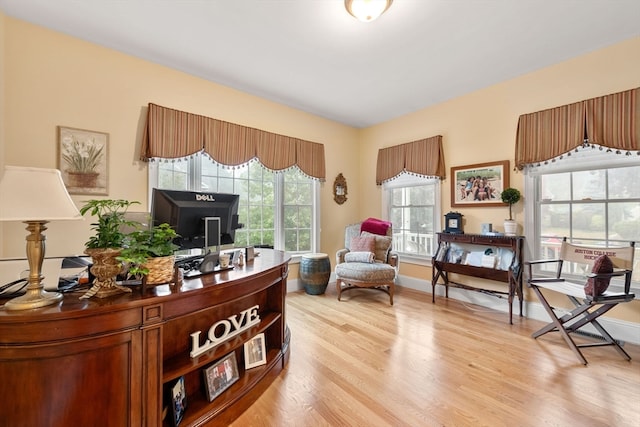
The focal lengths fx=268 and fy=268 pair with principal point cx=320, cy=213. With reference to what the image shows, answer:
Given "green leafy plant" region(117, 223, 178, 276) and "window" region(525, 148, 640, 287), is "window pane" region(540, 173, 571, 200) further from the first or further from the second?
"green leafy plant" region(117, 223, 178, 276)

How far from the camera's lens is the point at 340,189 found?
4875mm

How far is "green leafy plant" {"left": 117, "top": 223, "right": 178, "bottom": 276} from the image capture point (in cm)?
119

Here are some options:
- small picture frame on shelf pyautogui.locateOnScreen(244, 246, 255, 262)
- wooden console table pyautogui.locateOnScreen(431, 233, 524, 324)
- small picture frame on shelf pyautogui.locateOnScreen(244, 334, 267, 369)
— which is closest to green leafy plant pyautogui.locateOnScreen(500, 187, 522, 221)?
wooden console table pyautogui.locateOnScreen(431, 233, 524, 324)

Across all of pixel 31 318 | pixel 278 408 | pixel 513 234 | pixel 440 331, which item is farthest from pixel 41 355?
pixel 513 234

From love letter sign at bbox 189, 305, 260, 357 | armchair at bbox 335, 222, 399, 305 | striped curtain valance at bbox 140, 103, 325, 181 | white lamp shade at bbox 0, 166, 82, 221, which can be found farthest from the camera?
armchair at bbox 335, 222, 399, 305

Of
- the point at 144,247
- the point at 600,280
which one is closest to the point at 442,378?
the point at 600,280

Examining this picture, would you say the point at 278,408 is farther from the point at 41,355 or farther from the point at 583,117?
the point at 583,117

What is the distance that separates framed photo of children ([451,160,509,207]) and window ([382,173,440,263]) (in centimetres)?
29

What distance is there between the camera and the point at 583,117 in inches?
108

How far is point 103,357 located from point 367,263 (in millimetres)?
3048

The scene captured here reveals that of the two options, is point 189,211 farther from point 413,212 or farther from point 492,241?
point 413,212

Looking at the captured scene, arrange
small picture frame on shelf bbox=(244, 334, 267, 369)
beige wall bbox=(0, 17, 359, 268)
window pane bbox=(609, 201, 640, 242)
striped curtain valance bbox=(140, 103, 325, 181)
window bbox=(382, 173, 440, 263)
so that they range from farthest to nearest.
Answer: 1. window bbox=(382, 173, 440, 263)
2. striped curtain valance bbox=(140, 103, 325, 181)
3. window pane bbox=(609, 201, 640, 242)
4. beige wall bbox=(0, 17, 359, 268)
5. small picture frame on shelf bbox=(244, 334, 267, 369)

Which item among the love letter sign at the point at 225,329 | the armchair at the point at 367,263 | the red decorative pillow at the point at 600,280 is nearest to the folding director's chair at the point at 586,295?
the red decorative pillow at the point at 600,280

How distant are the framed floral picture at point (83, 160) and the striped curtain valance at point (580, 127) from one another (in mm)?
4621
